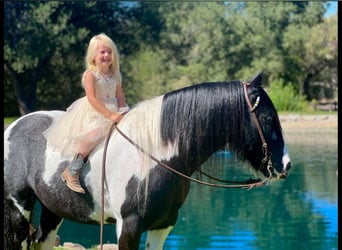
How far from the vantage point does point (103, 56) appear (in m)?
2.98

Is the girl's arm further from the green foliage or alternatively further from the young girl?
the green foliage

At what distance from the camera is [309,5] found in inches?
1094

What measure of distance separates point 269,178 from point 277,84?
2328 cm

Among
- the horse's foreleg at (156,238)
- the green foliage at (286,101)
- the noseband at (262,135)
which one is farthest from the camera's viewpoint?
the green foliage at (286,101)

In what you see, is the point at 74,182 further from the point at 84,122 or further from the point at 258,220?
the point at 258,220

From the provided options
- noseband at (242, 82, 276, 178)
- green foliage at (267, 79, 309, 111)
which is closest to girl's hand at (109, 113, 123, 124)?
noseband at (242, 82, 276, 178)

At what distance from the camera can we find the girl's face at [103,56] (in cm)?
298

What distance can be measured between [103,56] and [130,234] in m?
0.81

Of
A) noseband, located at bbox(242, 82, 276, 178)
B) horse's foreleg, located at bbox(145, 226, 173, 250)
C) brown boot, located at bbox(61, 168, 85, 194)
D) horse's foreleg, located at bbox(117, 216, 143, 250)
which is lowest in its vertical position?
horse's foreleg, located at bbox(145, 226, 173, 250)

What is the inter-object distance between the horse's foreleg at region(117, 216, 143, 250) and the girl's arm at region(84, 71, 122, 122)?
1.50ft

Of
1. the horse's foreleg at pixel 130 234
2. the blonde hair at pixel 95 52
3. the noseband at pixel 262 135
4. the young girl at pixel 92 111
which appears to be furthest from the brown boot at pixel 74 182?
the noseband at pixel 262 135

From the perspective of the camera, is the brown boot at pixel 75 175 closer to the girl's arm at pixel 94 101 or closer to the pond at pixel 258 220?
the girl's arm at pixel 94 101

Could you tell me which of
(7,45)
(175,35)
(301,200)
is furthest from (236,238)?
(175,35)

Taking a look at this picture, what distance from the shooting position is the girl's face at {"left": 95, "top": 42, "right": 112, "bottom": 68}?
298 centimetres
